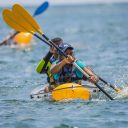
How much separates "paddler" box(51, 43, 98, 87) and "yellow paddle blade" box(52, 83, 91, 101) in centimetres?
26

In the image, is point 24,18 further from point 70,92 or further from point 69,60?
point 70,92

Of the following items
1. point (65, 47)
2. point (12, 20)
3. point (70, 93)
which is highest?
point (12, 20)

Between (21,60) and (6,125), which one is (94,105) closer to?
(6,125)

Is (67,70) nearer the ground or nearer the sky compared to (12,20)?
nearer the ground

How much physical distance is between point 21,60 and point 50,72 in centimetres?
934

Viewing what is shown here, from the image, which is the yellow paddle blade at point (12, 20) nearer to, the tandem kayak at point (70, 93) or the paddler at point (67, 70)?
the paddler at point (67, 70)

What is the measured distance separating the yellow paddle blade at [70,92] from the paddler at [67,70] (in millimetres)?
260

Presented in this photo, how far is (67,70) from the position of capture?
12969 millimetres

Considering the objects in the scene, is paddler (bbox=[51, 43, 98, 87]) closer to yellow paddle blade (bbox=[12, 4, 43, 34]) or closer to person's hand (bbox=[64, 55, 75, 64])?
person's hand (bbox=[64, 55, 75, 64])

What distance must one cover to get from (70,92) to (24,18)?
7.54ft

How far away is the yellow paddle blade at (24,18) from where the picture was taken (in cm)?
1402

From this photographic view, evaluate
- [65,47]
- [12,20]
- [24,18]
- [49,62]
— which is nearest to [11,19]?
[12,20]

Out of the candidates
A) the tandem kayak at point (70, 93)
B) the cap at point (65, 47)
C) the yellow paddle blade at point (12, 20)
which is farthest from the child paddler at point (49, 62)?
the yellow paddle blade at point (12, 20)

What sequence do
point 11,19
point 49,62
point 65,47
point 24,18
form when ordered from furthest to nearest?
point 11,19 < point 24,18 < point 49,62 < point 65,47
